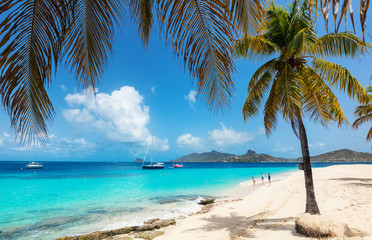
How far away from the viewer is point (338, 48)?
6.41m

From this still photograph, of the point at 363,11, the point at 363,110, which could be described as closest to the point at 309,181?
the point at 363,11

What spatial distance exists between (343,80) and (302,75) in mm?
1119

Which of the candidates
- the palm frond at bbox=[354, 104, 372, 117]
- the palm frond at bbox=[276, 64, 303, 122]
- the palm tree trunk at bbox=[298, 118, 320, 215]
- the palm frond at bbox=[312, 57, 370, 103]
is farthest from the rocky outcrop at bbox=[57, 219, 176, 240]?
the palm frond at bbox=[354, 104, 372, 117]

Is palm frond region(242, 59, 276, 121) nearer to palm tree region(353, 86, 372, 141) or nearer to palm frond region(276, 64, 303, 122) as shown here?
palm frond region(276, 64, 303, 122)

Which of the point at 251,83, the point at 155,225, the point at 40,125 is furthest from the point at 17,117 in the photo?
the point at 155,225

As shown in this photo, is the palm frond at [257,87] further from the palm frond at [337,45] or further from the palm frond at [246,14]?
the palm frond at [246,14]

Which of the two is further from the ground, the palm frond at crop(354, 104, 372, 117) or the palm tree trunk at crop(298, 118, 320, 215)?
the palm frond at crop(354, 104, 372, 117)

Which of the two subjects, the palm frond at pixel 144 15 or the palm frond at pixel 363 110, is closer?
the palm frond at pixel 144 15

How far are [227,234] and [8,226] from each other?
12.9 metres

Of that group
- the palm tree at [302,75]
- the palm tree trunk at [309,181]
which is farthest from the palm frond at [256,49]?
the palm tree trunk at [309,181]

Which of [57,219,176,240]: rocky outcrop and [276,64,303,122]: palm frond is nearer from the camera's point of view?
[276,64,303,122]: palm frond

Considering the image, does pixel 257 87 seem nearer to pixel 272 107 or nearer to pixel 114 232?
pixel 272 107

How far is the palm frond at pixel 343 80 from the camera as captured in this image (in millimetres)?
6168

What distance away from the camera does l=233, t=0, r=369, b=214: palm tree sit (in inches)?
230
